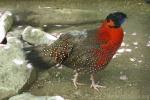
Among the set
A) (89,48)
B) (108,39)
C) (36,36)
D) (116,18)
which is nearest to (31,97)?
(89,48)

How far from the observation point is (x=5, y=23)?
584 cm

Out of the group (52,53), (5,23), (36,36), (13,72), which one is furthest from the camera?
(5,23)

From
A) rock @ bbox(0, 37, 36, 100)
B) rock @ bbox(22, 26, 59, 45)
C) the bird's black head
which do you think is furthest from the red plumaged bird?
rock @ bbox(22, 26, 59, 45)

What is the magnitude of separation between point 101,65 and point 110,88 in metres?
0.34

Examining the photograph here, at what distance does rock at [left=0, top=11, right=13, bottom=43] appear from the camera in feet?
18.4

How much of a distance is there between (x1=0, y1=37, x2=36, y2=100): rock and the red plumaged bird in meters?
0.27

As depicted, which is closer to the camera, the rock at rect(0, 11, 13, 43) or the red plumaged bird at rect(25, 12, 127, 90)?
the red plumaged bird at rect(25, 12, 127, 90)

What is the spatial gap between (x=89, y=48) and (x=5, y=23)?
1.78 meters

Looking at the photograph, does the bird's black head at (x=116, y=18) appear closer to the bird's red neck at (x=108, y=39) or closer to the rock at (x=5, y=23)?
the bird's red neck at (x=108, y=39)

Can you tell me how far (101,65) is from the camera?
4461 mm

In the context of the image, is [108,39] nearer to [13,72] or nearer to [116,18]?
[116,18]

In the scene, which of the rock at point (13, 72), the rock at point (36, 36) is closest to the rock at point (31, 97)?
the rock at point (13, 72)

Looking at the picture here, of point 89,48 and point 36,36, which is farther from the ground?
point 89,48

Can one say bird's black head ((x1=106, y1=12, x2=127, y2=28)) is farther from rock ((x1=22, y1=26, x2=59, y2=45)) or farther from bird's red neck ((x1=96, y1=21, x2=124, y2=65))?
rock ((x1=22, y1=26, x2=59, y2=45))
